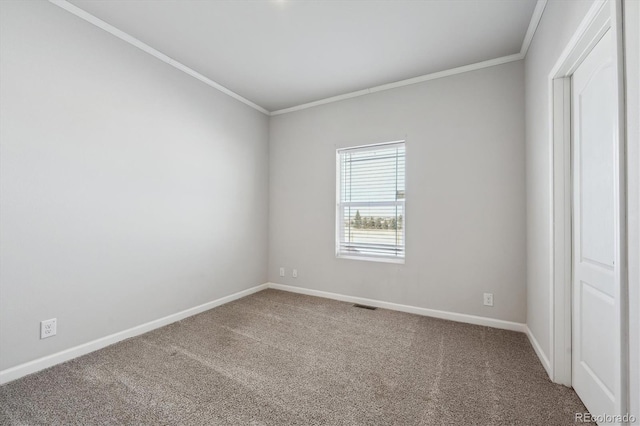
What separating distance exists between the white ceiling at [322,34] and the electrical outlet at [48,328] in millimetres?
2393

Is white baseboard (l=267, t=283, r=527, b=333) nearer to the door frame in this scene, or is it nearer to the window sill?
the window sill

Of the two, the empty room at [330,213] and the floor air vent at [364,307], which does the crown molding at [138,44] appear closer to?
the empty room at [330,213]

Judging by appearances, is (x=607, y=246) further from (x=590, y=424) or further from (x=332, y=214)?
(x=332, y=214)

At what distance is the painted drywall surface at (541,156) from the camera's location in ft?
5.91

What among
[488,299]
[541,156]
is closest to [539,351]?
[488,299]

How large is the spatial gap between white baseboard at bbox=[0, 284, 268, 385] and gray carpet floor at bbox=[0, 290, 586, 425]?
60 mm

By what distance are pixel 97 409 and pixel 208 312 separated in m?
1.59

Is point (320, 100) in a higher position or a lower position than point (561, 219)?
higher

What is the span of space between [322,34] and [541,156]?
2048mm

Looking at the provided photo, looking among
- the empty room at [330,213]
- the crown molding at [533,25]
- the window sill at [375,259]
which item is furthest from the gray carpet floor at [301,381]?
the crown molding at [533,25]

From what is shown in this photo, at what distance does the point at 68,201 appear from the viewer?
214cm

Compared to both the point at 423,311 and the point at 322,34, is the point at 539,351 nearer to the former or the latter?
the point at 423,311

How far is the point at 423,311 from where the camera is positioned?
10.2 feet

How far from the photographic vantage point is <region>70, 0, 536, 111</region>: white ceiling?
2129mm
